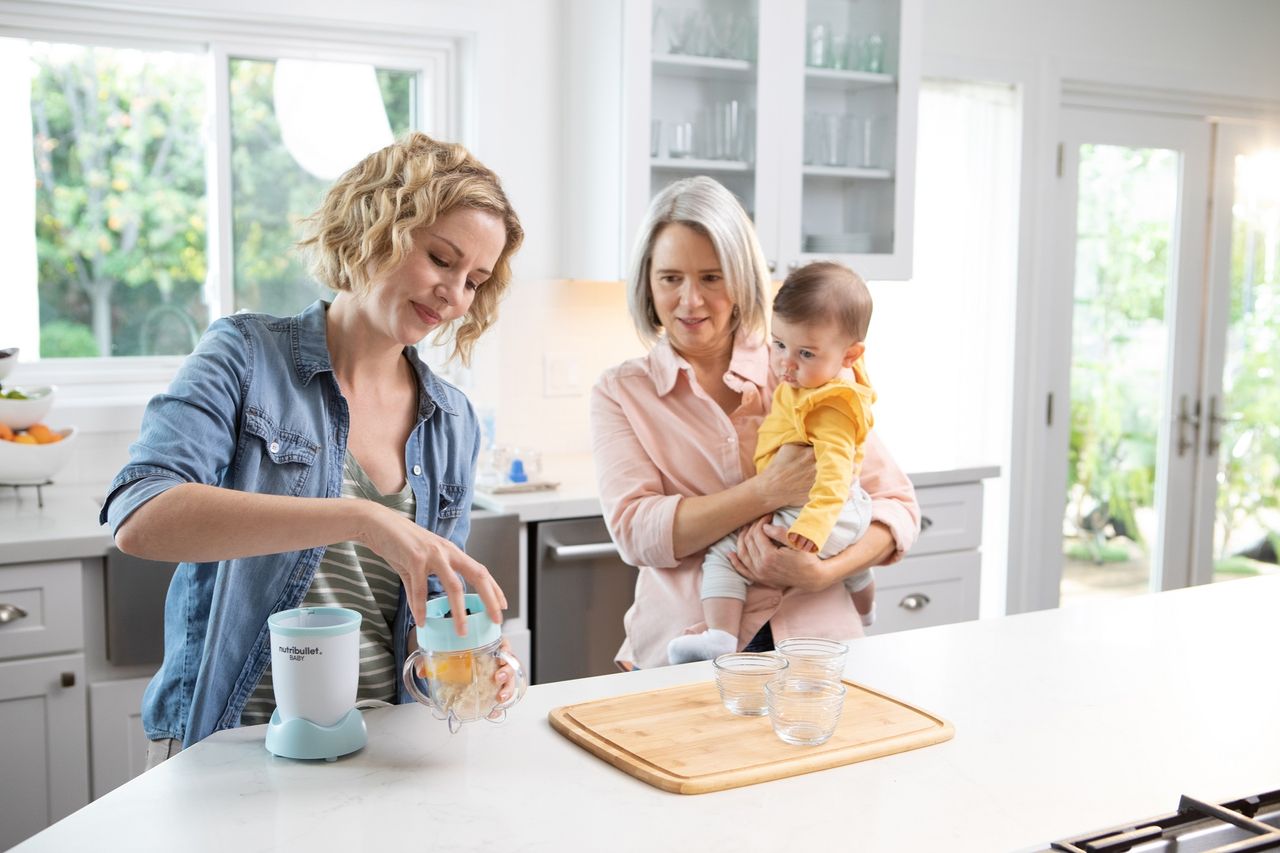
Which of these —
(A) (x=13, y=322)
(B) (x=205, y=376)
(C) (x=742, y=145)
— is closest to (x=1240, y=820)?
(B) (x=205, y=376)

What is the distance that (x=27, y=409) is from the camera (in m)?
2.63

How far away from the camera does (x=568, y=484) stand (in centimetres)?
294

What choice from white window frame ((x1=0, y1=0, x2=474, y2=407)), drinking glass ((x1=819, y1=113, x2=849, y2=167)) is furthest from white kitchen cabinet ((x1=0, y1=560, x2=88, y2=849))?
drinking glass ((x1=819, y1=113, x2=849, y2=167))

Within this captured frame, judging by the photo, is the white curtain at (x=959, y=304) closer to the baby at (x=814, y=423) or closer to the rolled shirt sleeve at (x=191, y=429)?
the baby at (x=814, y=423)

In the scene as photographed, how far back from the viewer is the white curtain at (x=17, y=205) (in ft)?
9.49

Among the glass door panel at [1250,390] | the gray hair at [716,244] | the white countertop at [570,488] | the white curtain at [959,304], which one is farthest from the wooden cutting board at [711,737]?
the glass door panel at [1250,390]

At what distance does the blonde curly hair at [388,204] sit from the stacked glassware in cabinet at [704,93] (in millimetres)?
1652

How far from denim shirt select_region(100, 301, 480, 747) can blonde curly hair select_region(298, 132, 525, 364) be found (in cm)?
10

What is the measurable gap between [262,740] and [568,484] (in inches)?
64.0

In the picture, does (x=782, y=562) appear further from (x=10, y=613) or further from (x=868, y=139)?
(x=868, y=139)

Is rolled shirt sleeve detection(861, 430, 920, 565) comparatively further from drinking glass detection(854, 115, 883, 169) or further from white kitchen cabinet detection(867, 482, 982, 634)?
drinking glass detection(854, 115, 883, 169)

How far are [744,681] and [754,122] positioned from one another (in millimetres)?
2161

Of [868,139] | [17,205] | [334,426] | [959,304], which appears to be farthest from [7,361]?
[959,304]

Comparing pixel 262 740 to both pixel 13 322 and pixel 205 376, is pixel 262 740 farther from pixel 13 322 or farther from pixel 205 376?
pixel 13 322
